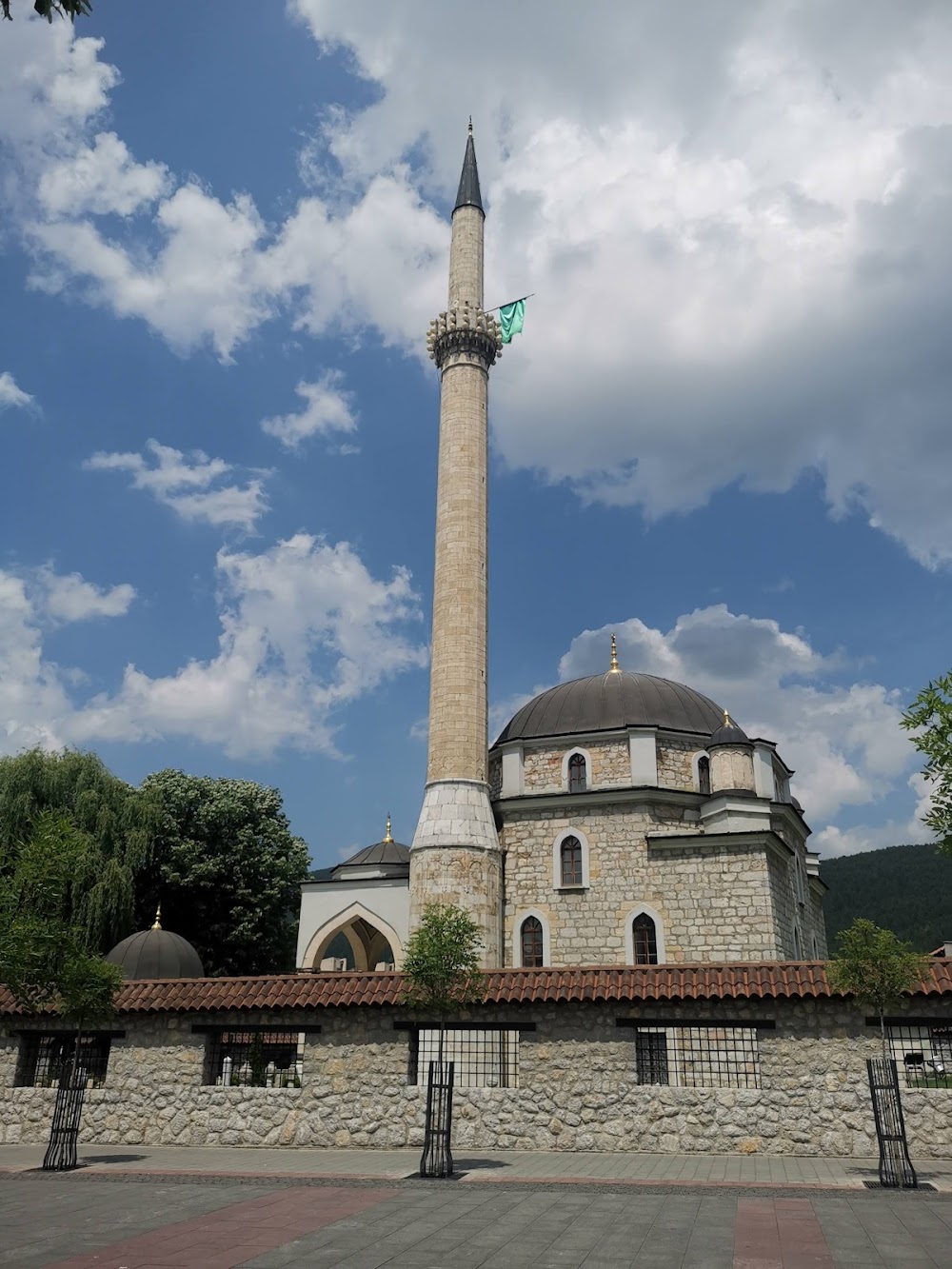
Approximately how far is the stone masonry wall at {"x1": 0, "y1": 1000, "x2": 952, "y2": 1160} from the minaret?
717 centimetres

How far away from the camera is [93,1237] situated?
7371 mm

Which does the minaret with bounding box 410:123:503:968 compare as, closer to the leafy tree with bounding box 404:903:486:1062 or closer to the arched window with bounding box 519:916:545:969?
the arched window with bounding box 519:916:545:969

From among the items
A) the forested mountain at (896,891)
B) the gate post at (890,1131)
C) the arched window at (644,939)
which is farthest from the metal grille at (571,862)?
the forested mountain at (896,891)

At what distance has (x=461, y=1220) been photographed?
7.85 m

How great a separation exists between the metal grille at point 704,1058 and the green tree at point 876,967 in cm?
A: 156

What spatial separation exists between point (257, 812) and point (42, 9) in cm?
2987

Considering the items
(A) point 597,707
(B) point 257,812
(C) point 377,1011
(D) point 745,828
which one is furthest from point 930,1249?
(B) point 257,812

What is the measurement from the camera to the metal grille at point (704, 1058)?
12289 millimetres

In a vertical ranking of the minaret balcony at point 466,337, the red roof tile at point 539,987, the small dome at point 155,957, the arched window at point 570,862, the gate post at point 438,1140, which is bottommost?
the gate post at point 438,1140

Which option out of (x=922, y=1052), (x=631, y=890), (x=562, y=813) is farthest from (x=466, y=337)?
(x=922, y=1052)

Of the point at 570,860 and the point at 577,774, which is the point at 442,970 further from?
the point at 577,774

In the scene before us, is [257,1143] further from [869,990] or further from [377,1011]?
[869,990]

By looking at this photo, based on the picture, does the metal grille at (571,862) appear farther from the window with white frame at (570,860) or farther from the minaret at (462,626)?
the minaret at (462,626)

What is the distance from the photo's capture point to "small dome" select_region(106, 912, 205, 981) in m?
20.8
